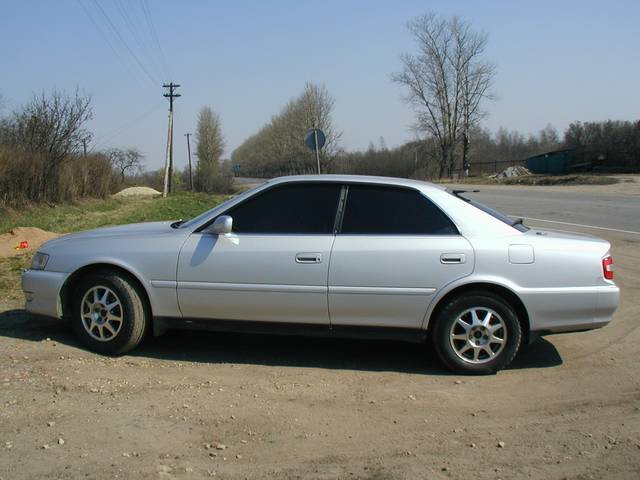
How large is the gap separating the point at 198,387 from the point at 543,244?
9.44 ft

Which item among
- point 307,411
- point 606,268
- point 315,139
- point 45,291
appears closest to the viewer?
point 307,411

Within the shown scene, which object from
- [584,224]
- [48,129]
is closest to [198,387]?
[584,224]

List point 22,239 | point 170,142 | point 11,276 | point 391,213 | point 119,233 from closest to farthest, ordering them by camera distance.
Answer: point 391,213
point 119,233
point 11,276
point 22,239
point 170,142

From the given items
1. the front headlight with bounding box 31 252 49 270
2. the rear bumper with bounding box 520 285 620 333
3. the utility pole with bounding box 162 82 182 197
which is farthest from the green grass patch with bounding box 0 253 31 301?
the utility pole with bounding box 162 82 182 197

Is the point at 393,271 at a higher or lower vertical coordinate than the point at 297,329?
higher

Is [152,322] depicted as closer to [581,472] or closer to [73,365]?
[73,365]

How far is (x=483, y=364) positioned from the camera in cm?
474

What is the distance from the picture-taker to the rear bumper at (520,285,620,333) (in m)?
4.68

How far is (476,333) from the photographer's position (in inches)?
186

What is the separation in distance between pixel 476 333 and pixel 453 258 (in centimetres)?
62

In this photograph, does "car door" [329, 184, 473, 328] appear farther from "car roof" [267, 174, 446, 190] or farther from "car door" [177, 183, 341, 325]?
"car roof" [267, 174, 446, 190]

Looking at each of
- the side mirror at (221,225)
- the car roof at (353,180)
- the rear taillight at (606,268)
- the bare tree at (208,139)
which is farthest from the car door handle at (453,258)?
the bare tree at (208,139)

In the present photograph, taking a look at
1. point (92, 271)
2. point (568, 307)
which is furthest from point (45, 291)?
point (568, 307)

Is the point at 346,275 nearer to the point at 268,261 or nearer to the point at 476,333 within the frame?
the point at 268,261
